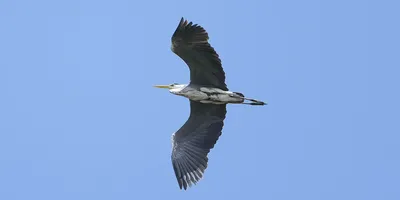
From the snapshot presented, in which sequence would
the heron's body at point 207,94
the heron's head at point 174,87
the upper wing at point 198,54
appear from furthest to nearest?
the heron's head at point 174,87 → the heron's body at point 207,94 → the upper wing at point 198,54

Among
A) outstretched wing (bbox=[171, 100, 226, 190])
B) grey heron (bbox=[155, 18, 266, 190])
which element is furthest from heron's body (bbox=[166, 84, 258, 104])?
outstretched wing (bbox=[171, 100, 226, 190])

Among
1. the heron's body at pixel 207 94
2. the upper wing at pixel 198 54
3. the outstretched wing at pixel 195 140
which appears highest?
the upper wing at pixel 198 54

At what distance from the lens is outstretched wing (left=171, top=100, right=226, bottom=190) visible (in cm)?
1511

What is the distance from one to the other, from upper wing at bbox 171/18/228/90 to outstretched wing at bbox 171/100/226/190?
702mm

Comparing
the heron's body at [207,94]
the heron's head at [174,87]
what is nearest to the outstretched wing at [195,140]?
the heron's body at [207,94]

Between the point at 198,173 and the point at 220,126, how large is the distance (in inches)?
47.4

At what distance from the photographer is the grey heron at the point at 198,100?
14.6 metres

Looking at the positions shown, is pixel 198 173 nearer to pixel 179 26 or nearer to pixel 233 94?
pixel 233 94

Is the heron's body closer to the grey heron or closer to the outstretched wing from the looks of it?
the grey heron

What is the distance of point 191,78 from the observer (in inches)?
610

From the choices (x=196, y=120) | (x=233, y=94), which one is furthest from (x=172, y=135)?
(x=233, y=94)

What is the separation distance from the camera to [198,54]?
14.8 metres

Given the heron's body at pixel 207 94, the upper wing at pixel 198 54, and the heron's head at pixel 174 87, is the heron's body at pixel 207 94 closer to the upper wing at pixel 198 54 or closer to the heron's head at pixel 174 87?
the heron's head at pixel 174 87

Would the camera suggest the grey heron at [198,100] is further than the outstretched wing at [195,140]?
No
